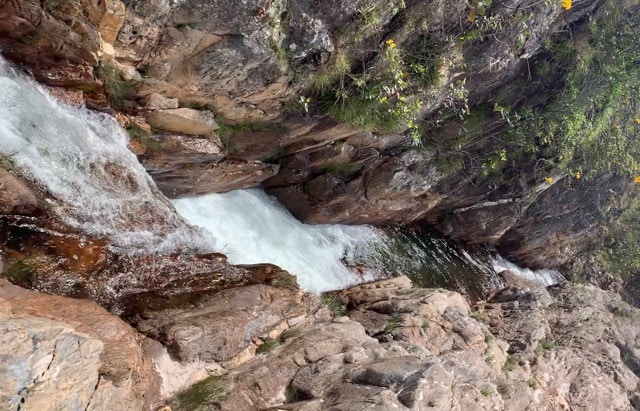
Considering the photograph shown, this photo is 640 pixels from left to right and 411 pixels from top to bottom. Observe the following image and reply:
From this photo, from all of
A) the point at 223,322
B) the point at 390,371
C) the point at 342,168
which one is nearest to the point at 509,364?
the point at 390,371

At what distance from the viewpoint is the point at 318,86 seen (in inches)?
321

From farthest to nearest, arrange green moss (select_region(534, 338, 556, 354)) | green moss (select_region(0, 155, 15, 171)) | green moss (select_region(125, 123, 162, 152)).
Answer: green moss (select_region(534, 338, 556, 354))
green moss (select_region(125, 123, 162, 152))
green moss (select_region(0, 155, 15, 171))

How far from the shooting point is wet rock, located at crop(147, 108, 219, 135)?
7434 mm

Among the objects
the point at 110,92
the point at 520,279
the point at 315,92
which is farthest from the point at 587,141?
the point at 110,92

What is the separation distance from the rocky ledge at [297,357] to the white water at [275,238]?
1094 mm

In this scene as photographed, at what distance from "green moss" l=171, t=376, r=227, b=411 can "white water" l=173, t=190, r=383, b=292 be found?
346 centimetres

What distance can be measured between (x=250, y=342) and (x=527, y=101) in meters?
8.84

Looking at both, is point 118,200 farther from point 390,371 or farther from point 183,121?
point 390,371

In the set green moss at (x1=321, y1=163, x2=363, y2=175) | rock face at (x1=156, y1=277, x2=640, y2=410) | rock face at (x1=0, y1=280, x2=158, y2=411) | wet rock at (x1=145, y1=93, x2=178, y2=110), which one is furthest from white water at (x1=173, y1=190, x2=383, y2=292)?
rock face at (x1=0, y1=280, x2=158, y2=411)

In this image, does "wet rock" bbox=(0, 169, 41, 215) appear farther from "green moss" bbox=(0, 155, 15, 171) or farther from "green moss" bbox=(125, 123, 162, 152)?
"green moss" bbox=(125, 123, 162, 152)

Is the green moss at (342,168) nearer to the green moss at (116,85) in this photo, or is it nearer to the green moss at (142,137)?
the green moss at (142,137)

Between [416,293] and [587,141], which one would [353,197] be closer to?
[416,293]

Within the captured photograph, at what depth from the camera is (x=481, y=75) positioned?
9.88 metres

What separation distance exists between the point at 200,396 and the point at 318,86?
17.1 feet
